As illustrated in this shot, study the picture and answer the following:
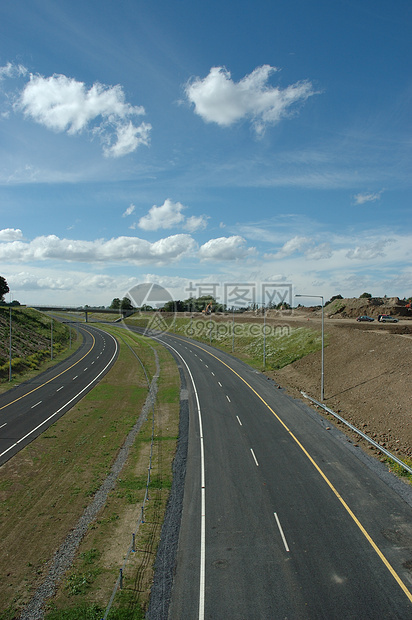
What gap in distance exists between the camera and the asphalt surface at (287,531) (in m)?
12.6

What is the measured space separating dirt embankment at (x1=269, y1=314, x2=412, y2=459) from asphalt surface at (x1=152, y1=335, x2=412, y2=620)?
149 inches

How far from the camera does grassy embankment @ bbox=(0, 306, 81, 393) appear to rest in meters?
52.0

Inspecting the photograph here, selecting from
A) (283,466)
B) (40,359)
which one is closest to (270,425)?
(283,466)

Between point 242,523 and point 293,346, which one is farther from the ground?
point 293,346

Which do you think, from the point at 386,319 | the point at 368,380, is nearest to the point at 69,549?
the point at 368,380

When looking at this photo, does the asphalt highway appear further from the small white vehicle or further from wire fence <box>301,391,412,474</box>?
the small white vehicle

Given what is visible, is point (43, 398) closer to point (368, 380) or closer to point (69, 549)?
point (69, 549)

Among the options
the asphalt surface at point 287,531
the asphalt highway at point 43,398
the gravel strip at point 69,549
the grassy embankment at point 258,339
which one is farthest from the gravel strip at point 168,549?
the grassy embankment at point 258,339

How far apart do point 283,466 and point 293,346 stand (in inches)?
1638

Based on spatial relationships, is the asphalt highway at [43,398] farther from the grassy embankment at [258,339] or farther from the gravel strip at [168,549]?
the grassy embankment at [258,339]

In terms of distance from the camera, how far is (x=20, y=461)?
2483cm

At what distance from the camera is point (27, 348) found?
65438 mm

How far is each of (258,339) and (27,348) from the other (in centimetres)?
4534

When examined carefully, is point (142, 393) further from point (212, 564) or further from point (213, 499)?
point (212, 564)
